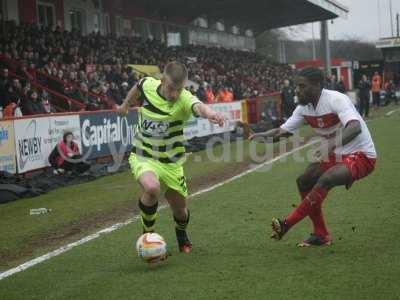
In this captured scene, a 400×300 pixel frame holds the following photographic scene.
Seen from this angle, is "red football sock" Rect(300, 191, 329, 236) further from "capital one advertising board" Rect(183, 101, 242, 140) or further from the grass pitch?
"capital one advertising board" Rect(183, 101, 242, 140)

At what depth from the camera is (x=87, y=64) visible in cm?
2372

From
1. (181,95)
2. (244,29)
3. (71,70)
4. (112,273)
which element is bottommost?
(112,273)

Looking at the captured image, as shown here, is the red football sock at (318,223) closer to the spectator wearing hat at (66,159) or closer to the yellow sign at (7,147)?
the yellow sign at (7,147)

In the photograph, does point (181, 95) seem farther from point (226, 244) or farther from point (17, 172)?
point (17, 172)

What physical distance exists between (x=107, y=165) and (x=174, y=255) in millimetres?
9581

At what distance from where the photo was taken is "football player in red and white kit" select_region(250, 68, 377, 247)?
6.53m

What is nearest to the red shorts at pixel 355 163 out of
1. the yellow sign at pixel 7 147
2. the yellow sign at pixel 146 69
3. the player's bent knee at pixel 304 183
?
the player's bent knee at pixel 304 183

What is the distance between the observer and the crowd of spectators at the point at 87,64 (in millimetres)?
20500

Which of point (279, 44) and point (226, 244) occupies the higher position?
point (279, 44)

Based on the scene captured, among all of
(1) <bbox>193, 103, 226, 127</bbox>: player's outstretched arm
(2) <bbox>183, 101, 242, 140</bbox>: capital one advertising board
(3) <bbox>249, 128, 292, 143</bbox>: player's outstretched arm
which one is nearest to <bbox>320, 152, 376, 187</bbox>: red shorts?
(3) <bbox>249, 128, 292, 143</bbox>: player's outstretched arm

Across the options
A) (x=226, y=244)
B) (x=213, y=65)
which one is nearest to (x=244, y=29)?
(x=213, y=65)

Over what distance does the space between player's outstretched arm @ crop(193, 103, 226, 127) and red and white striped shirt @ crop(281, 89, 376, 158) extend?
3.54 ft

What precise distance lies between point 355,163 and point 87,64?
18.1m

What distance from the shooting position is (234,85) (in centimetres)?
3459
